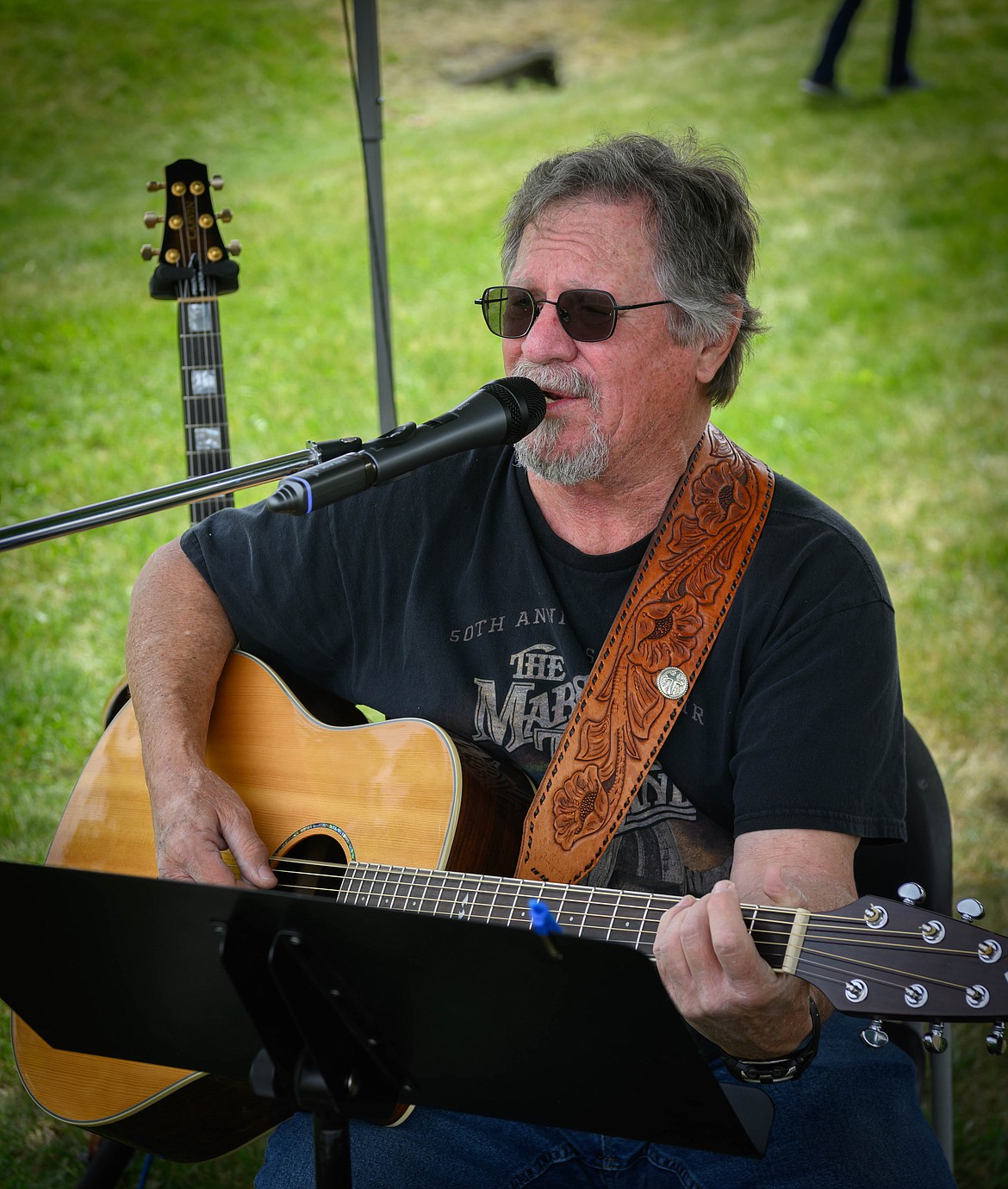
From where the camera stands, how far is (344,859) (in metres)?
1.95

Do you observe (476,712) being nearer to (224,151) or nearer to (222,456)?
(222,456)

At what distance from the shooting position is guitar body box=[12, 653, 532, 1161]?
1.86m

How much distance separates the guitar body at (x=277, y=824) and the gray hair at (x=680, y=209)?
2.81 ft

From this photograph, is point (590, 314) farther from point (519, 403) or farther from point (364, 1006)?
point (364, 1006)

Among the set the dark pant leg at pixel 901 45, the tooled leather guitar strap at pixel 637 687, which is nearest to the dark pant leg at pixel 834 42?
the dark pant leg at pixel 901 45

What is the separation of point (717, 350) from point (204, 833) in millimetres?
1238

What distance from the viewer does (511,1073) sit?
4.42 feet

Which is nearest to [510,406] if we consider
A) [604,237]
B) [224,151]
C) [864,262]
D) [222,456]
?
[604,237]

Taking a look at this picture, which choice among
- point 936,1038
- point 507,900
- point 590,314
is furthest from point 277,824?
point 936,1038

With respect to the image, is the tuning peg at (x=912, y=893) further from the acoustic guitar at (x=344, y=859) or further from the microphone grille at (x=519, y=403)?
the microphone grille at (x=519, y=403)

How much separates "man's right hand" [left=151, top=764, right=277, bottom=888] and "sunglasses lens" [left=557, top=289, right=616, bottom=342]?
100 cm

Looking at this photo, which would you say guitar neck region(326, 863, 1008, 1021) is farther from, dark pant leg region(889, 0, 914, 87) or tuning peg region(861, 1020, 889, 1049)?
dark pant leg region(889, 0, 914, 87)

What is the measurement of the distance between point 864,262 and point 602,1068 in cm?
682

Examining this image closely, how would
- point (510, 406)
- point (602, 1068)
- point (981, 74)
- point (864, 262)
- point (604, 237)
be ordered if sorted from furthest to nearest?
1. point (981, 74)
2. point (864, 262)
3. point (604, 237)
4. point (510, 406)
5. point (602, 1068)
